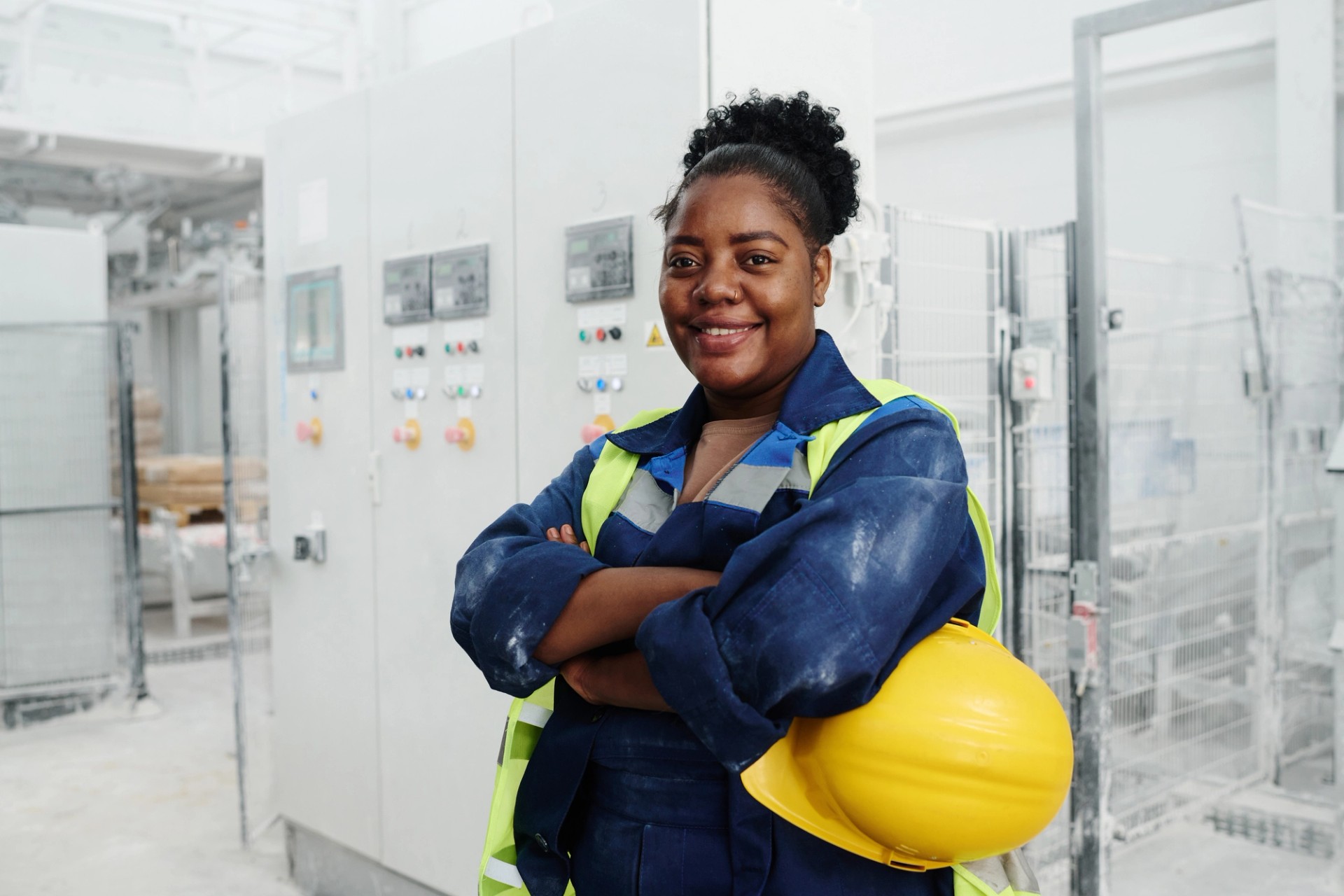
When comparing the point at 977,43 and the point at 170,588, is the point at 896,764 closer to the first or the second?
the point at 977,43

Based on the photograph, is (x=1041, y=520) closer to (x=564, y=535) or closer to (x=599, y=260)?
(x=599, y=260)

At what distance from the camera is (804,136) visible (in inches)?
53.9

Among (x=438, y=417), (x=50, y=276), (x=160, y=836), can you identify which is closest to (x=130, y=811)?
(x=160, y=836)

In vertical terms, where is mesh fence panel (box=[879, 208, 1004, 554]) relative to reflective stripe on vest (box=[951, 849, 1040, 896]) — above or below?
above

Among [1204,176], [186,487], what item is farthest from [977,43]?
[186,487]

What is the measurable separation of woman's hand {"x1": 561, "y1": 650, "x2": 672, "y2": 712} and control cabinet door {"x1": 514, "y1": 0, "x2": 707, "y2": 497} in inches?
43.4

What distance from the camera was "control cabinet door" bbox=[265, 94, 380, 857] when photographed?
322 cm

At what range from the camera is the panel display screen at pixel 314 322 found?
329 cm

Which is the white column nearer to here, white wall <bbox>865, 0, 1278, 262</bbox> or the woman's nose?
white wall <bbox>865, 0, 1278, 262</bbox>

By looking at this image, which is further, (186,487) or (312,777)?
(186,487)

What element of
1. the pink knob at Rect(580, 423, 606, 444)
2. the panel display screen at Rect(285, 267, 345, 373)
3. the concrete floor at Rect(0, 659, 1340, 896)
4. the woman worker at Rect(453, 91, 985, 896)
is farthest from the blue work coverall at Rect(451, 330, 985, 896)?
the concrete floor at Rect(0, 659, 1340, 896)

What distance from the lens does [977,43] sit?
636 centimetres

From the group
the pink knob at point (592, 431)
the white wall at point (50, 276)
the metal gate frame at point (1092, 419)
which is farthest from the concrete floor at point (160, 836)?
the white wall at point (50, 276)

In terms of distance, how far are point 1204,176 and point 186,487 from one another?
21.1 ft
